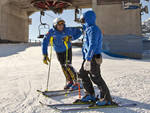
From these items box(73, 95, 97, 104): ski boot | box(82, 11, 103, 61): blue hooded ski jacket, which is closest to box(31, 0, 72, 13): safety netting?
box(82, 11, 103, 61): blue hooded ski jacket

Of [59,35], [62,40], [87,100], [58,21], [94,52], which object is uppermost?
[58,21]

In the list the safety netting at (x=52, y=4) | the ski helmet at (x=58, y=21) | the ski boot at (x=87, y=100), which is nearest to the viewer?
the ski boot at (x=87, y=100)

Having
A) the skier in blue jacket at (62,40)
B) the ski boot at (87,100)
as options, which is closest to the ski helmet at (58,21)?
the skier in blue jacket at (62,40)

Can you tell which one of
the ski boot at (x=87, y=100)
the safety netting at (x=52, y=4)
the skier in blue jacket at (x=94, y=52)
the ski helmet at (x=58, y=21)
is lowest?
the ski boot at (x=87, y=100)

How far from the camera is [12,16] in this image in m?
21.2

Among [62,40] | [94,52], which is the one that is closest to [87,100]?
[94,52]

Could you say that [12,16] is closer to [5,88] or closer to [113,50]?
[113,50]

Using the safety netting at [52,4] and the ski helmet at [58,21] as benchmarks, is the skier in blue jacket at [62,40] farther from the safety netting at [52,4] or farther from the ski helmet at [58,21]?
the safety netting at [52,4]

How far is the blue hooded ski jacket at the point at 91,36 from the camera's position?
2594 millimetres

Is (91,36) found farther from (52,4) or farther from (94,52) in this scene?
(52,4)

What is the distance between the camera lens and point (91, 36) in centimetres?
262

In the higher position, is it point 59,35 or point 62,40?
point 59,35

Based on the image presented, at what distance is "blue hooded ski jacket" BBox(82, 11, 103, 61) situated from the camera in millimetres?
2594

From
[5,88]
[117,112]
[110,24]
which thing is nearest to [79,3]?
[110,24]
